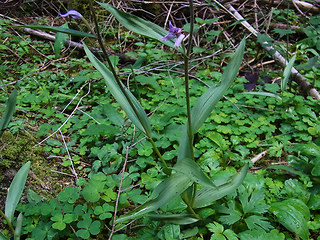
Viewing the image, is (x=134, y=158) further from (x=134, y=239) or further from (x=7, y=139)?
(x=7, y=139)

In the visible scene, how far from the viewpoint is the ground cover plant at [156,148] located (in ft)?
4.46

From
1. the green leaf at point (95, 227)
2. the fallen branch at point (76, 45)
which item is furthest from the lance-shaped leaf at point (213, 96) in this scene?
the fallen branch at point (76, 45)

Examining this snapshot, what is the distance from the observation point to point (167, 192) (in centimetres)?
133

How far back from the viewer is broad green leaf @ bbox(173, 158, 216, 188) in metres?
1.16

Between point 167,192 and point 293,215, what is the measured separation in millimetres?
729

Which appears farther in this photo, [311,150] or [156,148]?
[311,150]

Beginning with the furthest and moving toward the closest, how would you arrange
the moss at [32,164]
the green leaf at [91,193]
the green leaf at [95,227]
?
the moss at [32,164] → the green leaf at [91,193] → the green leaf at [95,227]

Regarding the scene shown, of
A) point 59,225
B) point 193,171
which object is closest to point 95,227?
point 59,225

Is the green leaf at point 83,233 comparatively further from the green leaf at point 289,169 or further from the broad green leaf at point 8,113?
the green leaf at point 289,169

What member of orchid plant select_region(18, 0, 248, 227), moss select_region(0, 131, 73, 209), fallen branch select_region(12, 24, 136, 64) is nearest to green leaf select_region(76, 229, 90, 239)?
orchid plant select_region(18, 0, 248, 227)

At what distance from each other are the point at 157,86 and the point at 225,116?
73cm

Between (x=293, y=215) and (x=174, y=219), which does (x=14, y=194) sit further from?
(x=293, y=215)

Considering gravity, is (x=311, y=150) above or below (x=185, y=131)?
below

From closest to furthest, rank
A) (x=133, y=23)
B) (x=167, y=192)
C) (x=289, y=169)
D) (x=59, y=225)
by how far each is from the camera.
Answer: (x=133, y=23) < (x=167, y=192) < (x=59, y=225) < (x=289, y=169)
